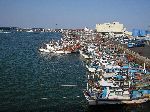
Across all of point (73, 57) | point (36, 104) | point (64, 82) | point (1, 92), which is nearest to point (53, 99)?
point (36, 104)

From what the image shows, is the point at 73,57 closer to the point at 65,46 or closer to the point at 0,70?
the point at 65,46

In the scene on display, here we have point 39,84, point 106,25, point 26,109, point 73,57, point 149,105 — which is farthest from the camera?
point 106,25

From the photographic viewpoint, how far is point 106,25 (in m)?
189

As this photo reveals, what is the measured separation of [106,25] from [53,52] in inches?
3582

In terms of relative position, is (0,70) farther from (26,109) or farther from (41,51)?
(41,51)

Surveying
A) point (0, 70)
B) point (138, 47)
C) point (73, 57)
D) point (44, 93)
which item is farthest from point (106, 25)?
point (44, 93)

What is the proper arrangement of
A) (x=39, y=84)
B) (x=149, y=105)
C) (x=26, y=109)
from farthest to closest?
(x=39, y=84) → (x=149, y=105) → (x=26, y=109)

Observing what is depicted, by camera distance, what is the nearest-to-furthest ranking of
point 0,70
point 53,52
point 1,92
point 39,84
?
point 1,92 < point 39,84 < point 0,70 < point 53,52

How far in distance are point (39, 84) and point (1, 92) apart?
25.1ft

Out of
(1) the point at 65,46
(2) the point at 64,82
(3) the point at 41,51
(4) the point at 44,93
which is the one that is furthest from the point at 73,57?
(4) the point at 44,93

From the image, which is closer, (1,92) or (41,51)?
(1,92)

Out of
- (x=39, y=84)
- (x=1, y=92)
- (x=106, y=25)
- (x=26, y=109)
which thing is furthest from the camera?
(x=106, y=25)

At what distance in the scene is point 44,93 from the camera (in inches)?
1832

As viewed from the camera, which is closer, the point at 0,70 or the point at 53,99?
the point at 53,99
